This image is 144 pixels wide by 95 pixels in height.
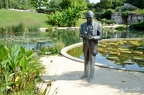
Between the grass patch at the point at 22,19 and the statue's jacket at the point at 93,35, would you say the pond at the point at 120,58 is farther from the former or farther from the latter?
the grass patch at the point at 22,19

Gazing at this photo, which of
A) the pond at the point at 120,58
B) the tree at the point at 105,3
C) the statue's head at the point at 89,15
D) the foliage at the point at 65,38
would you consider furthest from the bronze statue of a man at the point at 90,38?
the tree at the point at 105,3

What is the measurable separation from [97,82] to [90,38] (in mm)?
1272

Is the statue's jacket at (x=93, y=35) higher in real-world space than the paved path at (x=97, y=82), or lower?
higher

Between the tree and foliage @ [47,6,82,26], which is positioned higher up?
the tree

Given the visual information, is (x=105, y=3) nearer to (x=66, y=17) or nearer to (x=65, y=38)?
(x=66, y=17)

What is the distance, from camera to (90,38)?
6.37 metres

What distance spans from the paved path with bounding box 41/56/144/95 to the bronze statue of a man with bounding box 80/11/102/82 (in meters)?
0.44

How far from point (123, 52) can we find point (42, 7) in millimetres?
43347

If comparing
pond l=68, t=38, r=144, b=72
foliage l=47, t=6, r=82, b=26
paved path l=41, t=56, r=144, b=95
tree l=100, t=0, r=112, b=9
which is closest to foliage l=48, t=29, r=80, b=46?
pond l=68, t=38, r=144, b=72

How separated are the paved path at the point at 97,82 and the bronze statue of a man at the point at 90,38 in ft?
1.43

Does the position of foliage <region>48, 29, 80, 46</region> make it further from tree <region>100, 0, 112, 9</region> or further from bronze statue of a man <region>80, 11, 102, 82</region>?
tree <region>100, 0, 112, 9</region>

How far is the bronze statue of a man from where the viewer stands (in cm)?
638

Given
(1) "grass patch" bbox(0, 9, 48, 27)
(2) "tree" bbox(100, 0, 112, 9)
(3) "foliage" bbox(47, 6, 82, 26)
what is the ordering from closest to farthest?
(1) "grass patch" bbox(0, 9, 48, 27), (3) "foliage" bbox(47, 6, 82, 26), (2) "tree" bbox(100, 0, 112, 9)

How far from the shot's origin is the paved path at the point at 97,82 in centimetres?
569
